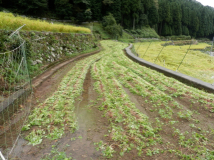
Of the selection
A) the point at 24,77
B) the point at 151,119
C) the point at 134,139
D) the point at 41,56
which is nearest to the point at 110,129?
the point at 134,139

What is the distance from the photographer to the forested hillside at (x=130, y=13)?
2441 cm

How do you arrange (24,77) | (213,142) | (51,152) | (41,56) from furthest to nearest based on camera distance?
(41,56), (24,77), (213,142), (51,152)

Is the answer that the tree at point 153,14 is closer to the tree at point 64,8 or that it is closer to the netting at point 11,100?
the tree at point 64,8

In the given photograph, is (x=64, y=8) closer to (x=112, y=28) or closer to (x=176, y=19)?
(x=112, y=28)

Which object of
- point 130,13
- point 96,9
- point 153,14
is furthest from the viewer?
point 153,14

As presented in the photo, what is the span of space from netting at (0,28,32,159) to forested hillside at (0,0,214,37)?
75.1 feet

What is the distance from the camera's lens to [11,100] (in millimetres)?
2914

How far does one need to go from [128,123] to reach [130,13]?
124 ft

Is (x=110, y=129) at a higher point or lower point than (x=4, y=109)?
lower

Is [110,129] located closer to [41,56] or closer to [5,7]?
[41,56]

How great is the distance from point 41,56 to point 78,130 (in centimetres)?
437

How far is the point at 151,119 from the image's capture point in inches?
111

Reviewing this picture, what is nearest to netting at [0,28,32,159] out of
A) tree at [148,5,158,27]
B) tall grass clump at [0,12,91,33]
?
tall grass clump at [0,12,91,33]

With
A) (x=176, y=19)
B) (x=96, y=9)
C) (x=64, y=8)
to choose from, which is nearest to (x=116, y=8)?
(x=96, y=9)
